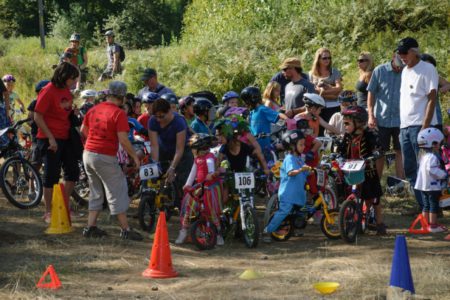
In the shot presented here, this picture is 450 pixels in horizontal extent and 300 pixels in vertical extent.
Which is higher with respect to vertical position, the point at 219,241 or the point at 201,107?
the point at 201,107

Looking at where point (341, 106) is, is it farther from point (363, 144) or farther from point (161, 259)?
point (161, 259)

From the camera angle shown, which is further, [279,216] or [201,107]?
[201,107]

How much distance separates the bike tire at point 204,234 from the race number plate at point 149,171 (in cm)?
104

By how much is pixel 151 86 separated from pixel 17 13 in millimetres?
39864

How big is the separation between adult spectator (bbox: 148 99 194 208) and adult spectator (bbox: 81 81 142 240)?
2.70ft

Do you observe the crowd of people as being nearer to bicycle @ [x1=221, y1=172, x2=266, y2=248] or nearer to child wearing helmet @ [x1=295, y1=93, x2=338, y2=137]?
child wearing helmet @ [x1=295, y1=93, x2=338, y2=137]

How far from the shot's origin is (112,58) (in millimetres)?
24453

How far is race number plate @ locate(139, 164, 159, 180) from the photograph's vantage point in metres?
10.7

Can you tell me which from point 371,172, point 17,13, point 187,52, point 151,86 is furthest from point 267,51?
point 17,13

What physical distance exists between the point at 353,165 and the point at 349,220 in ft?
2.17

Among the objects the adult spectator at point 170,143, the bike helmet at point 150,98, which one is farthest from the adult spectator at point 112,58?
the adult spectator at point 170,143

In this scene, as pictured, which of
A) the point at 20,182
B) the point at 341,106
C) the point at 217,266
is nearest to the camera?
the point at 217,266

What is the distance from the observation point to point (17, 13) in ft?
169

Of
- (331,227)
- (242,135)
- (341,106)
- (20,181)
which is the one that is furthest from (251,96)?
(20,181)
